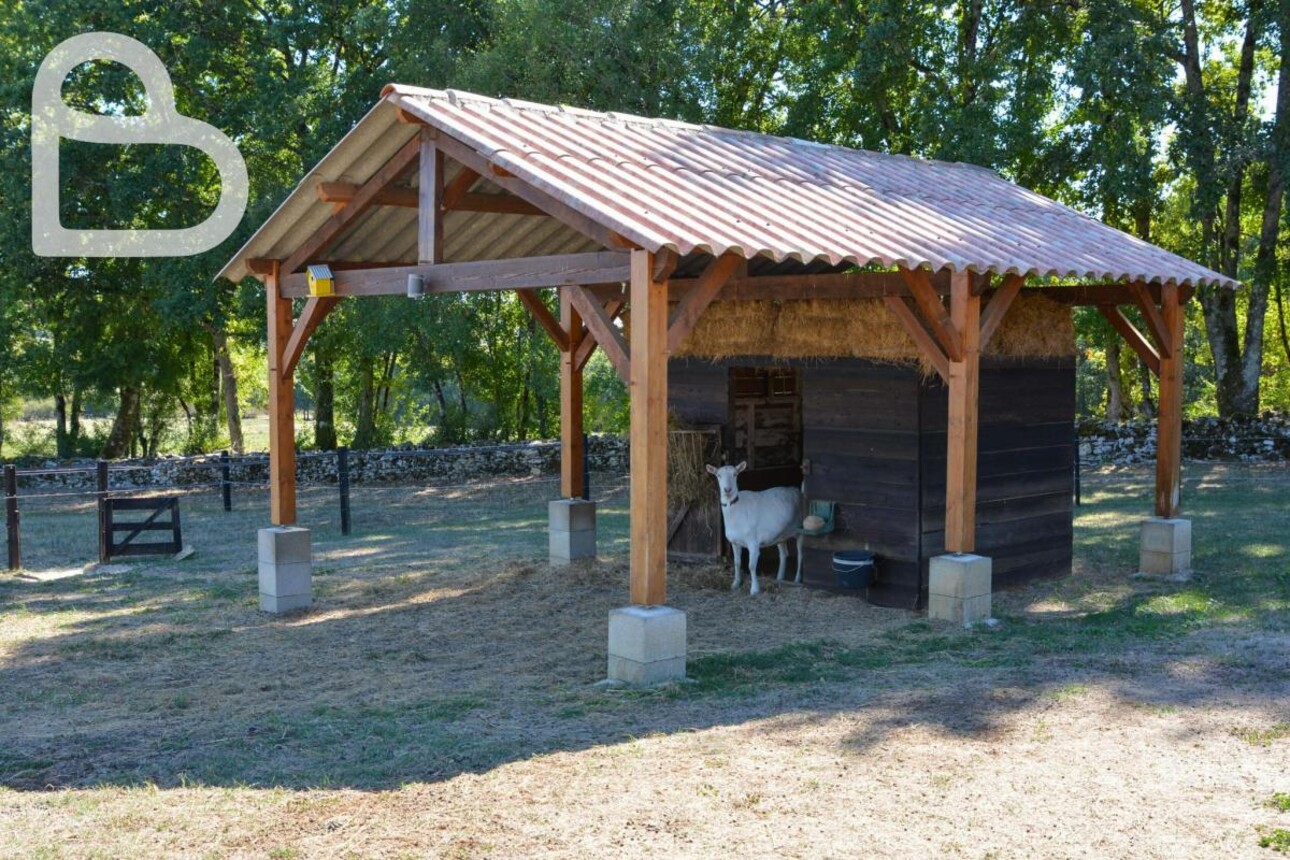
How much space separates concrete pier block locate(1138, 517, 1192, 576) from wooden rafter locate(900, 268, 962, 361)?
3.60 metres

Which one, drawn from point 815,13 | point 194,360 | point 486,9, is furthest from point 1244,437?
point 194,360

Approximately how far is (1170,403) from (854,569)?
3.69 metres

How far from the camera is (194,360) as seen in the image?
97.7 feet

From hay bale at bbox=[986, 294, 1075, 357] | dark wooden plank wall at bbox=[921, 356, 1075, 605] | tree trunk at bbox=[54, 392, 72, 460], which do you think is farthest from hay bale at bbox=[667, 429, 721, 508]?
tree trunk at bbox=[54, 392, 72, 460]

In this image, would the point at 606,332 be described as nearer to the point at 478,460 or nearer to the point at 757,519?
the point at 757,519

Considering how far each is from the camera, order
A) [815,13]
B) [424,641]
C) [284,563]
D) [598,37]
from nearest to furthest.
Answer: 1. [424,641]
2. [284,563]
3. [598,37]
4. [815,13]

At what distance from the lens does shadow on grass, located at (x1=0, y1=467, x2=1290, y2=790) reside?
6.30 meters

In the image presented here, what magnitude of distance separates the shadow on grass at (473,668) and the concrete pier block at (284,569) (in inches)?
8.2

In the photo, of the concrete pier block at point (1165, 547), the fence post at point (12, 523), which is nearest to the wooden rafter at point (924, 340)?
the concrete pier block at point (1165, 547)

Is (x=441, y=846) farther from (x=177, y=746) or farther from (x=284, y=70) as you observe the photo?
(x=284, y=70)

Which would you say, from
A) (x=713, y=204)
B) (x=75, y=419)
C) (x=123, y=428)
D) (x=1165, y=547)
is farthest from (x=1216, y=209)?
(x=75, y=419)

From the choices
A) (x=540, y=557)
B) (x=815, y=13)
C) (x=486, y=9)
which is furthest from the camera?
(x=486, y=9)

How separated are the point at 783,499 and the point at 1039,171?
1238 centimetres

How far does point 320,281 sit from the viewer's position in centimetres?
1001
